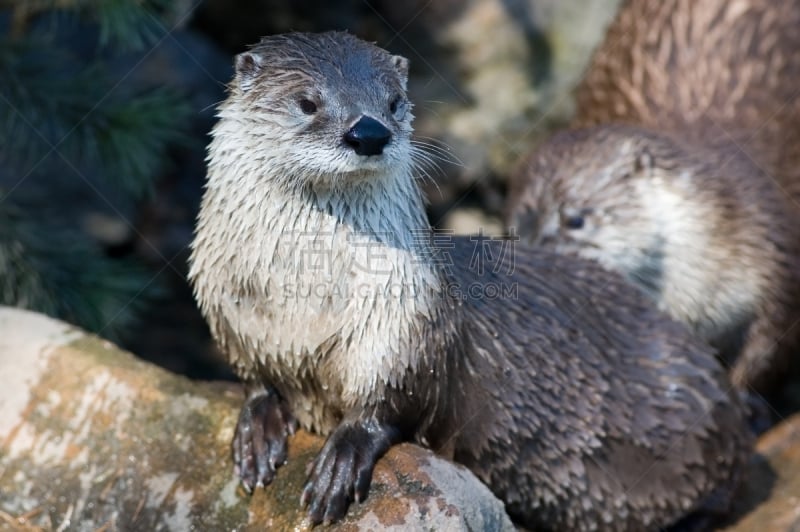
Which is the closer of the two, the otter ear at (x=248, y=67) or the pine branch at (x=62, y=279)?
the otter ear at (x=248, y=67)

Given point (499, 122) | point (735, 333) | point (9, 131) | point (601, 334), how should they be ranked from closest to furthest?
point (601, 334) < point (9, 131) < point (735, 333) < point (499, 122)

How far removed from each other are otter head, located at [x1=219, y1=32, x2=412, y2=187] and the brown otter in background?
152cm

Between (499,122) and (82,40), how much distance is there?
73.1 inches

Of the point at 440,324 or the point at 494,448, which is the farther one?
the point at 494,448

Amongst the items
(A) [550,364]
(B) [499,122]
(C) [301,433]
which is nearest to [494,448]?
(A) [550,364]

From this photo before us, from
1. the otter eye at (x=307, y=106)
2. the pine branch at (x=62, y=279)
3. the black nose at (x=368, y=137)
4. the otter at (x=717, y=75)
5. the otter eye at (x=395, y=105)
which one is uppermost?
the otter at (x=717, y=75)

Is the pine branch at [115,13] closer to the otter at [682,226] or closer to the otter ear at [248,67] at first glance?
the otter ear at [248,67]

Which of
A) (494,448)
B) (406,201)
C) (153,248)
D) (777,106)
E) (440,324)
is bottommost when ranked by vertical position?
(153,248)

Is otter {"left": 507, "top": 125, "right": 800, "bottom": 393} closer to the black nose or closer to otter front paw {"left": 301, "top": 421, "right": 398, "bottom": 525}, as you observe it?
otter front paw {"left": 301, "top": 421, "right": 398, "bottom": 525}

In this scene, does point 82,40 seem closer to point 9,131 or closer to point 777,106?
point 9,131

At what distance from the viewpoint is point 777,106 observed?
167 inches

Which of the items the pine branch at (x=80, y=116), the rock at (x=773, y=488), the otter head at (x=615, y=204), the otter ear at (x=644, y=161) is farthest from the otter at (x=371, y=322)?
the pine branch at (x=80, y=116)

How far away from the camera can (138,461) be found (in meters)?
2.71

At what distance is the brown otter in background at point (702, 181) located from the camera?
3.87 m
